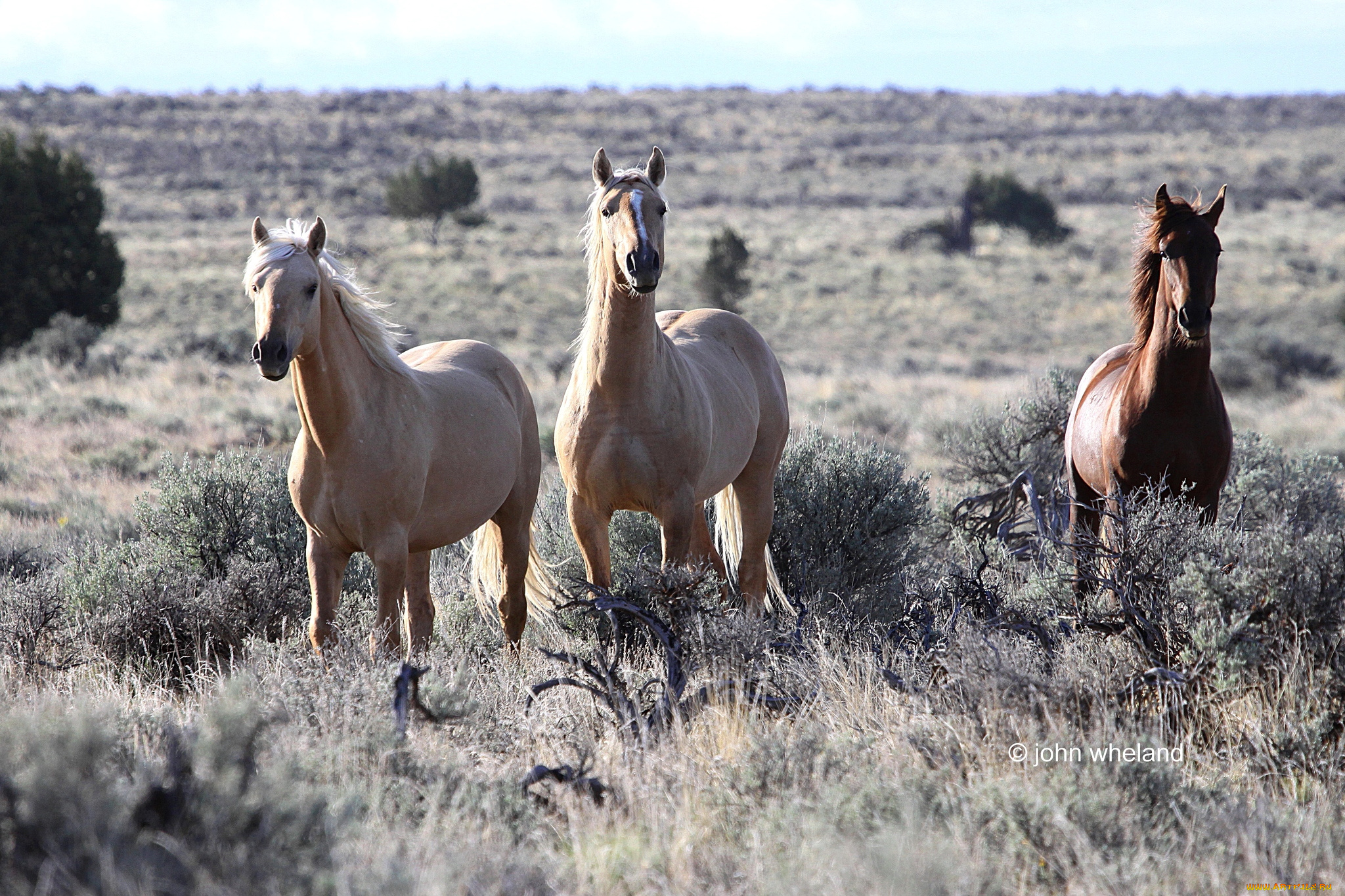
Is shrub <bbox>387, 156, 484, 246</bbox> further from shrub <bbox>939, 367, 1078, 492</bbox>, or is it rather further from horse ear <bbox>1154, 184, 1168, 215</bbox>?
horse ear <bbox>1154, 184, 1168, 215</bbox>

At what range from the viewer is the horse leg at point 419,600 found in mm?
4781

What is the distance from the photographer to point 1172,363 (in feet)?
16.4

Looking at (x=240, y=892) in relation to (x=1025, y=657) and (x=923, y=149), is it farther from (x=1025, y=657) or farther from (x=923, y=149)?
(x=923, y=149)

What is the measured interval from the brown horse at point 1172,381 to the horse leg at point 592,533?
230 centimetres

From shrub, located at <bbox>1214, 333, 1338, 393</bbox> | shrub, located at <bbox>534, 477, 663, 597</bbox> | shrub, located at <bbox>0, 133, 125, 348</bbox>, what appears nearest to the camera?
shrub, located at <bbox>534, 477, 663, 597</bbox>

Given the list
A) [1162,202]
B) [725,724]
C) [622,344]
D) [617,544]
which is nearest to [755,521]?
[617,544]

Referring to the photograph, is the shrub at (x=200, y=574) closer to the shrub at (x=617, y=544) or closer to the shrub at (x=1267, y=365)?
the shrub at (x=617, y=544)

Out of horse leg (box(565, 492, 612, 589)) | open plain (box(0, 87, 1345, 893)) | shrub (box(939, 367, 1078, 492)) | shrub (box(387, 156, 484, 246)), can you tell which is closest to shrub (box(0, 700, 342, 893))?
open plain (box(0, 87, 1345, 893))

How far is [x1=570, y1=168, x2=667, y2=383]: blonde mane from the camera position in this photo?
450cm

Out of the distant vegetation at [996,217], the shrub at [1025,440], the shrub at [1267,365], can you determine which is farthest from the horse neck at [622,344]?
the distant vegetation at [996,217]

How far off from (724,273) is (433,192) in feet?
47.9

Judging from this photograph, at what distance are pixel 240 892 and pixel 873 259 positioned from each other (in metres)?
37.5

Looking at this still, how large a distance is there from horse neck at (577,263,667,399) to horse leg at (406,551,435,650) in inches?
49.4

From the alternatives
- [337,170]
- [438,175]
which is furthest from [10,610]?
[337,170]
